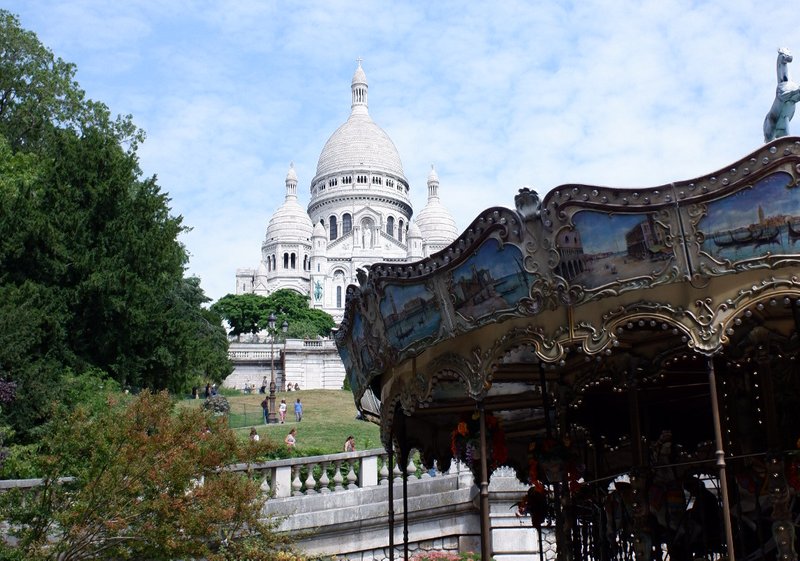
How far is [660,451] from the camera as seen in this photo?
13.6m

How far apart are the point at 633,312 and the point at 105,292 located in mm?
20196

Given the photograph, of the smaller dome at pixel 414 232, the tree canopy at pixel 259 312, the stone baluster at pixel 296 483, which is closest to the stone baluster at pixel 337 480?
the stone baluster at pixel 296 483

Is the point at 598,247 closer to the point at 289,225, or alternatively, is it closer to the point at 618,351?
the point at 618,351

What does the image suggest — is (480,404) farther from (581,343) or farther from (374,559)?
(374,559)

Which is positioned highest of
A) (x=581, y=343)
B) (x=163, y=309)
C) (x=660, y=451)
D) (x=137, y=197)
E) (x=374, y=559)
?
(x=137, y=197)

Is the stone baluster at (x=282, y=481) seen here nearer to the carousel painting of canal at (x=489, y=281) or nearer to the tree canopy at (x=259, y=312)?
the carousel painting of canal at (x=489, y=281)

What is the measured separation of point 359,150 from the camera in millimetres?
124688

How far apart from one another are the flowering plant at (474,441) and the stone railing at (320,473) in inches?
154

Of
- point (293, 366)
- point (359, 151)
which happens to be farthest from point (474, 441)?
point (359, 151)

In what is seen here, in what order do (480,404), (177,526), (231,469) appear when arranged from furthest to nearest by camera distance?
(231,469)
(177,526)
(480,404)

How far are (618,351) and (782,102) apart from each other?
349 cm

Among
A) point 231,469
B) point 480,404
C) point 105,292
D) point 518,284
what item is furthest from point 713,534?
point 105,292

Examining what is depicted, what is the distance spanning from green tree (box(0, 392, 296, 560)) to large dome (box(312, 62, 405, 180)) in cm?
10771

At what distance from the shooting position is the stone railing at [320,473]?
59.0 feet
